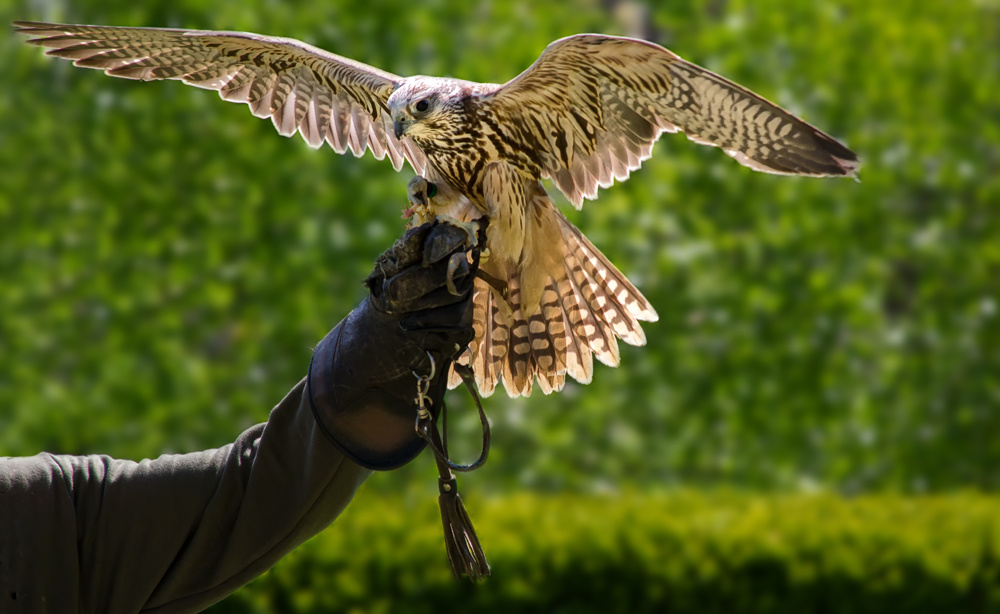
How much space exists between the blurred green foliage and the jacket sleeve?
6.30 feet

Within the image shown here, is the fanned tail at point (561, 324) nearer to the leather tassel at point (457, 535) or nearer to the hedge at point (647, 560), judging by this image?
the leather tassel at point (457, 535)

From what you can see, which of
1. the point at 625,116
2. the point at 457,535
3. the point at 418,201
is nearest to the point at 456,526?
the point at 457,535

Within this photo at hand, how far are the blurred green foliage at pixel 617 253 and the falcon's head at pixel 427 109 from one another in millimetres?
1880

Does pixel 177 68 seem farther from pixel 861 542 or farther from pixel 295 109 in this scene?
pixel 861 542

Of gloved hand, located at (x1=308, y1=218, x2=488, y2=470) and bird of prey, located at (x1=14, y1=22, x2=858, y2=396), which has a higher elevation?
bird of prey, located at (x1=14, y1=22, x2=858, y2=396)

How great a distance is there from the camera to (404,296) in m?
1.69

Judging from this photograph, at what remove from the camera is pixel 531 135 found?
232 centimetres

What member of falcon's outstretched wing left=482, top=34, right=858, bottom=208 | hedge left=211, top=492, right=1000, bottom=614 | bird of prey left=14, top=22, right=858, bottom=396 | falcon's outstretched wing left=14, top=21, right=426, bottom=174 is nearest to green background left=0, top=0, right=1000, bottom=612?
hedge left=211, top=492, right=1000, bottom=614

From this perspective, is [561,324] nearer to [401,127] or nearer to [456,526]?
[401,127]

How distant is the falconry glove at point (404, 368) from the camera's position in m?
1.68

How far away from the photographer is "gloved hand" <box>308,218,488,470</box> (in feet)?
5.51

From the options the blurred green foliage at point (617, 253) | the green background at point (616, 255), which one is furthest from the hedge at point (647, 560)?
the green background at point (616, 255)

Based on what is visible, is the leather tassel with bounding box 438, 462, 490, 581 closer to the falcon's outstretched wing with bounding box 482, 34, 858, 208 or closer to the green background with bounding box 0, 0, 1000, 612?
the falcon's outstretched wing with bounding box 482, 34, 858, 208

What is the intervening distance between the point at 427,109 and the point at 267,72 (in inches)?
22.7
